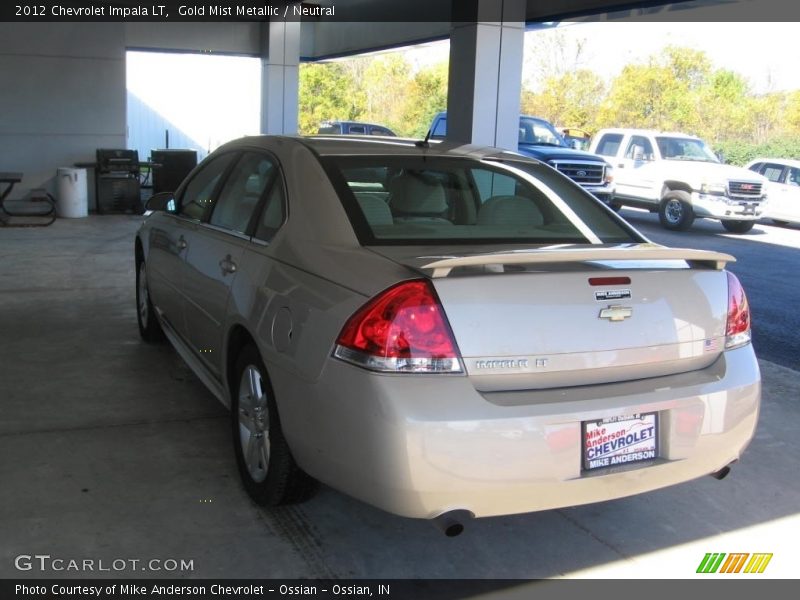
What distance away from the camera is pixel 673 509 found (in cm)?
359

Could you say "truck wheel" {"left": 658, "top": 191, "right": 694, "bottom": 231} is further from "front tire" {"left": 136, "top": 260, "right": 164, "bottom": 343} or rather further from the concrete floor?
"front tire" {"left": 136, "top": 260, "right": 164, "bottom": 343}

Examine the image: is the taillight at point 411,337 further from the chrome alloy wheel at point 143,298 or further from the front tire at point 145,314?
the chrome alloy wheel at point 143,298

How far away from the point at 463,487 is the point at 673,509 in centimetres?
147

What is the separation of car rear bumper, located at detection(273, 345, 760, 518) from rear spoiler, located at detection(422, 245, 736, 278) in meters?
0.38

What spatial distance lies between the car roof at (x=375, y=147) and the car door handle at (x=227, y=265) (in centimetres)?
60

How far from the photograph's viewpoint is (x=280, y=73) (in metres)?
18.5

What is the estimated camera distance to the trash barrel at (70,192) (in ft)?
44.8

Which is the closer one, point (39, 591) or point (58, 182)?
point (39, 591)

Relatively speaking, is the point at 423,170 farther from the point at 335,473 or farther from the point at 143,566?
the point at 143,566

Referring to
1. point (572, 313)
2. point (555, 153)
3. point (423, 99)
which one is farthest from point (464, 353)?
point (423, 99)

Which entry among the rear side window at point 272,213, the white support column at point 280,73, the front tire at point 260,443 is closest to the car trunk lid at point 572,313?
the rear side window at point 272,213

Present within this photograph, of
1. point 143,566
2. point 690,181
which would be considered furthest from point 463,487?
point 690,181

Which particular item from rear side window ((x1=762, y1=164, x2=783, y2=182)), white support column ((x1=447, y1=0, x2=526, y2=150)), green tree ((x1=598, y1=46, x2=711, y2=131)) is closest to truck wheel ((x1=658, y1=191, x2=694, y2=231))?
rear side window ((x1=762, y1=164, x2=783, y2=182))

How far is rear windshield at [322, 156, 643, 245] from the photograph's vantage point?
10.9 ft
